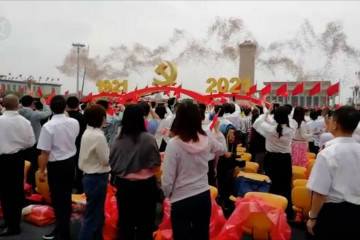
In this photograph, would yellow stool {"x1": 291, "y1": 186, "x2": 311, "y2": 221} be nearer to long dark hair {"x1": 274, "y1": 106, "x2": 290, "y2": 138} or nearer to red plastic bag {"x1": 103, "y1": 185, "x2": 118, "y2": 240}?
long dark hair {"x1": 274, "y1": 106, "x2": 290, "y2": 138}

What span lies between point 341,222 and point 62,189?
250 cm

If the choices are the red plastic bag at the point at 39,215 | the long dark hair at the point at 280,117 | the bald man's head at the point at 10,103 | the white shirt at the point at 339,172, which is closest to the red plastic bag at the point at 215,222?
the long dark hair at the point at 280,117

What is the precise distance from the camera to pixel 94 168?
10.2ft

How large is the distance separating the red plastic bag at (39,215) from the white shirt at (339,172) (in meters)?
3.16

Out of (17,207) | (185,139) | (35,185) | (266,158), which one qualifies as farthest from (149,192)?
(35,185)

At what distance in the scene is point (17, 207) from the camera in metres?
3.77

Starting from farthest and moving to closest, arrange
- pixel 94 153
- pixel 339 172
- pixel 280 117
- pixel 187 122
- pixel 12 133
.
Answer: pixel 280 117
pixel 12 133
pixel 94 153
pixel 187 122
pixel 339 172

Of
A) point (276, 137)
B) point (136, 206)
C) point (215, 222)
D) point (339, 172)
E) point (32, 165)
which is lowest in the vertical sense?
point (215, 222)

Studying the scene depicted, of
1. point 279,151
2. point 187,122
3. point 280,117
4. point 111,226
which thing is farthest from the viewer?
point 279,151

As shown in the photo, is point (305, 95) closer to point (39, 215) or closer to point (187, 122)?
point (39, 215)

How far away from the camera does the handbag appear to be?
404 cm

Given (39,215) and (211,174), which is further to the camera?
(211,174)

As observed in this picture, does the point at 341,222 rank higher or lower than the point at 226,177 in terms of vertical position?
higher

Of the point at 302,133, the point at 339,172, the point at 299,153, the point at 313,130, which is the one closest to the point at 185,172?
the point at 339,172
